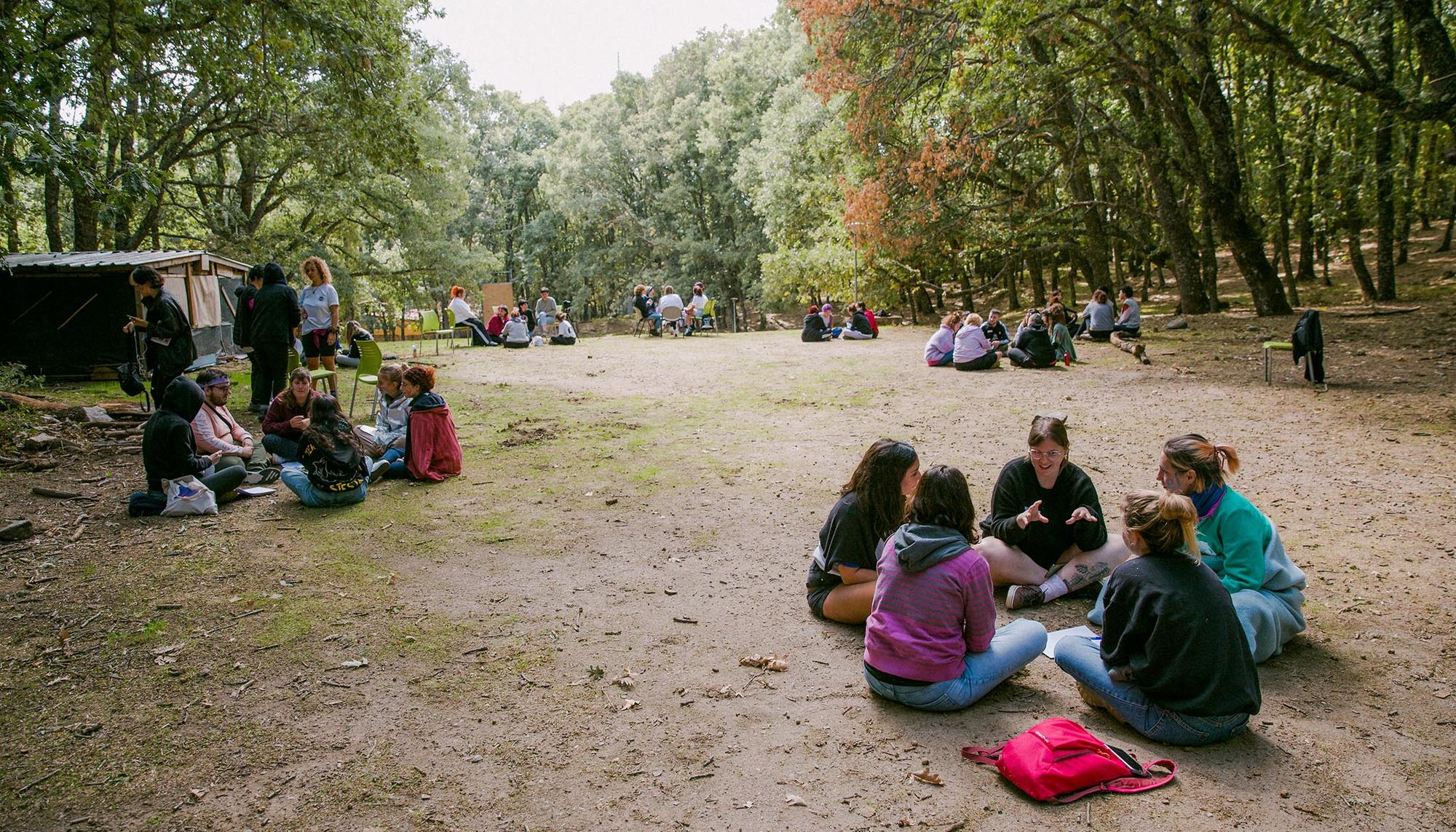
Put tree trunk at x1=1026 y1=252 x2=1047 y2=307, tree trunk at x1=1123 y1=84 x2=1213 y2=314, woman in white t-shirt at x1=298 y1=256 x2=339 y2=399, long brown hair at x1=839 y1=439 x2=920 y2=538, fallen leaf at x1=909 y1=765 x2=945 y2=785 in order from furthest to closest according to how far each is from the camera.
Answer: tree trunk at x1=1026 y1=252 x2=1047 y2=307 → tree trunk at x1=1123 y1=84 x2=1213 y2=314 → woman in white t-shirt at x1=298 y1=256 x2=339 y2=399 → long brown hair at x1=839 y1=439 x2=920 y2=538 → fallen leaf at x1=909 y1=765 x2=945 y2=785

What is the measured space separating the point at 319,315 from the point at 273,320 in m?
0.95

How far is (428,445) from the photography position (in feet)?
24.0

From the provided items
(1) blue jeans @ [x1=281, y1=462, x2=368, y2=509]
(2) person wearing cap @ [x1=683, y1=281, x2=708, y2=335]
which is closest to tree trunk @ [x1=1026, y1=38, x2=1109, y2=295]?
(2) person wearing cap @ [x1=683, y1=281, x2=708, y2=335]

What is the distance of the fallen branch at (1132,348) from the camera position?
518 inches

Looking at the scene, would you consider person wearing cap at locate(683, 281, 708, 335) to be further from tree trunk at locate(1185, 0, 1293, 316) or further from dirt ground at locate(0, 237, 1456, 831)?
dirt ground at locate(0, 237, 1456, 831)

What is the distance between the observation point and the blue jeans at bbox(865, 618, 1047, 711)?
3404 millimetres

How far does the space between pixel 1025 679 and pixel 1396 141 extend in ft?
65.7

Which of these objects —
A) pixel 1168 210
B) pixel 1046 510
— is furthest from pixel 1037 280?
pixel 1046 510

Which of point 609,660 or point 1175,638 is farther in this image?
point 609,660

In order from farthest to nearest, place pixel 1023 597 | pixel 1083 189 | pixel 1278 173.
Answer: pixel 1083 189
pixel 1278 173
pixel 1023 597

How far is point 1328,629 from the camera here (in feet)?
13.4

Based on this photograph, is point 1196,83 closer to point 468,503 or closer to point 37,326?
point 468,503

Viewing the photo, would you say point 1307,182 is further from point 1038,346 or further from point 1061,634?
point 1061,634

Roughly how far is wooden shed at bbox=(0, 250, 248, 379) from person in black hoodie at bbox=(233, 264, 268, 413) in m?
4.98
